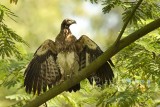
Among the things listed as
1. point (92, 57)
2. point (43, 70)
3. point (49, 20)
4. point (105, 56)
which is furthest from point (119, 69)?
point (49, 20)

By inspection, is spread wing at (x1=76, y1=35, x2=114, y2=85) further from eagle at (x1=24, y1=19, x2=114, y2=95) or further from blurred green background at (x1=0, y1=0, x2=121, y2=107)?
blurred green background at (x1=0, y1=0, x2=121, y2=107)

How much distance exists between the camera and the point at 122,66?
4.84 metres

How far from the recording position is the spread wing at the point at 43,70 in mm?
4754

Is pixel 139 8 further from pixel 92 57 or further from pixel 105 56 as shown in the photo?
pixel 92 57

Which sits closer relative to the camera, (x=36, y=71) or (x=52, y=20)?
(x=36, y=71)

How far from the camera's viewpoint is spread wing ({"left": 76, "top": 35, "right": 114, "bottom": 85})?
4648mm

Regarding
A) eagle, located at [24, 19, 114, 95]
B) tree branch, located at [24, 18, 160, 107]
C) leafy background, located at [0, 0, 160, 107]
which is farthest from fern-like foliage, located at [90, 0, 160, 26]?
eagle, located at [24, 19, 114, 95]

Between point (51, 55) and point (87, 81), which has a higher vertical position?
point (51, 55)

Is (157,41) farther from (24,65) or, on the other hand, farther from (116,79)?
(24,65)

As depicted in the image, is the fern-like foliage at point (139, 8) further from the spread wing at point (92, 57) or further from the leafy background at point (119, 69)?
the spread wing at point (92, 57)

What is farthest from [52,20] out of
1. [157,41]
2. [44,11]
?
[157,41]

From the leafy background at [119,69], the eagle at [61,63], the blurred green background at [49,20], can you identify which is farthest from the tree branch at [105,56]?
the blurred green background at [49,20]

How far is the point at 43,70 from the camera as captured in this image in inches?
202

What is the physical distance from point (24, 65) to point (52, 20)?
1201 cm
